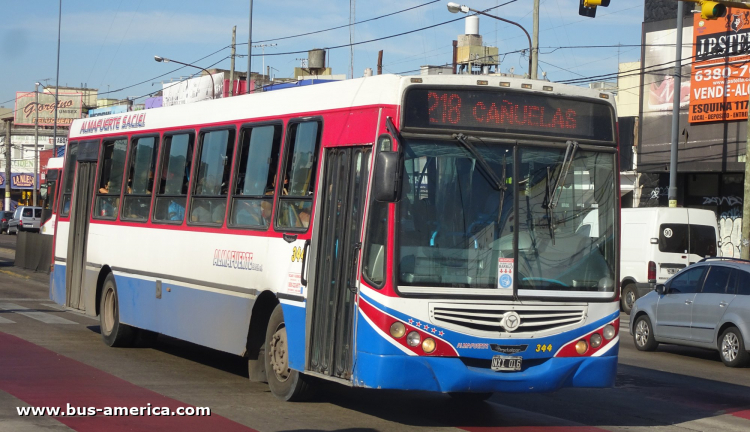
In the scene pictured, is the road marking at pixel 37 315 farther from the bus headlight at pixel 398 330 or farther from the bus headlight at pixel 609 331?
the bus headlight at pixel 609 331

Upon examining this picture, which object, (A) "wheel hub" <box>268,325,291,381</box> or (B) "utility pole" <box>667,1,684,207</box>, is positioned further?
(B) "utility pole" <box>667,1,684,207</box>

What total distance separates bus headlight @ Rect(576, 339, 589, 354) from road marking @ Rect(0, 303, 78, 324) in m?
10.8

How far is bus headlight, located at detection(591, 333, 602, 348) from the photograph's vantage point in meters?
8.76

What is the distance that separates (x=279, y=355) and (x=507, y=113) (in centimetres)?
333

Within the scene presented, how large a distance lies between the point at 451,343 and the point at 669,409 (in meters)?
3.46

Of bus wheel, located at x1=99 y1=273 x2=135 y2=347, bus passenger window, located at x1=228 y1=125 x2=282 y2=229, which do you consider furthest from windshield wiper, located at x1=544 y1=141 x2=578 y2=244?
bus wheel, located at x1=99 y1=273 x2=135 y2=347

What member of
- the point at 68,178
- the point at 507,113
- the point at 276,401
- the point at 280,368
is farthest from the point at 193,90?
the point at 507,113

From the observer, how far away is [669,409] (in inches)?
411

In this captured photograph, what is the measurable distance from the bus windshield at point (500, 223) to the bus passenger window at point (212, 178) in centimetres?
352

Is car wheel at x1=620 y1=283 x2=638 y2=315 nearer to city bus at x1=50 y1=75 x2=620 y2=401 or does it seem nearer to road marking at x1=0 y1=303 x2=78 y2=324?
road marking at x1=0 y1=303 x2=78 y2=324

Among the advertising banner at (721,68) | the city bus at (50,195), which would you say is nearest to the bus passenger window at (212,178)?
the city bus at (50,195)

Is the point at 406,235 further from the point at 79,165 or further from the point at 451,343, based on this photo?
the point at 79,165

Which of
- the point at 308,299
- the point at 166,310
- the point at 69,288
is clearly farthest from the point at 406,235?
the point at 69,288

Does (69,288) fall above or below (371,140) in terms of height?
below
